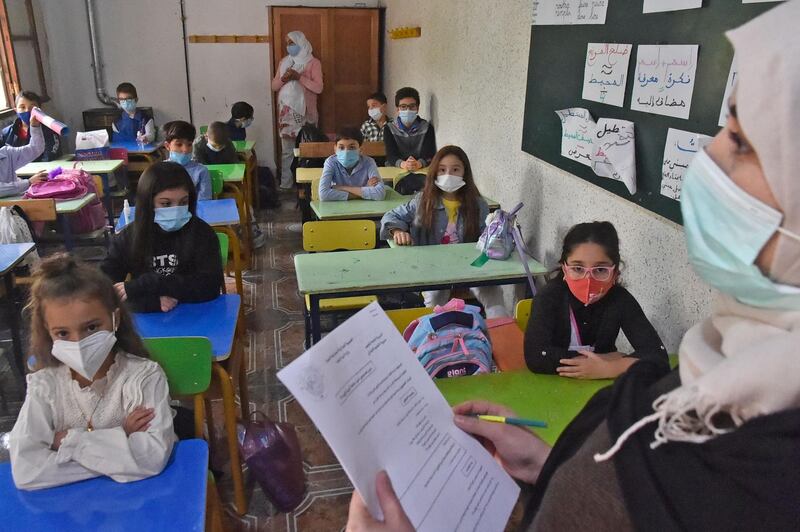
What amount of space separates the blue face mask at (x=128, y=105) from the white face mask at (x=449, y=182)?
4897mm

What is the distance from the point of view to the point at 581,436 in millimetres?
713

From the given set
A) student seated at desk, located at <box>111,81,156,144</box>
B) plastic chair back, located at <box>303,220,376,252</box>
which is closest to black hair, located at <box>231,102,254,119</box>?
student seated at desk, located at <box>111,81,156,144</box>

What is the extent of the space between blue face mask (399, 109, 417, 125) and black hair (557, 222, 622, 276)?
3.39m

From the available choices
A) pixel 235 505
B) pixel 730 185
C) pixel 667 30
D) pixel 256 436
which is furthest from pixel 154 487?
pixel 667 30

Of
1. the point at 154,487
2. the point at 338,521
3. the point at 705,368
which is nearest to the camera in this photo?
the point at 705,368

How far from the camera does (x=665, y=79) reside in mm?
2125

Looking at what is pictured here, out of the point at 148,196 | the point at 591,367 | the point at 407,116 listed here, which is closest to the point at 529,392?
the point at 591,367

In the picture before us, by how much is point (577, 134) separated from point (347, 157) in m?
2.00

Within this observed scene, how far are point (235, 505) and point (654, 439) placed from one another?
206cm

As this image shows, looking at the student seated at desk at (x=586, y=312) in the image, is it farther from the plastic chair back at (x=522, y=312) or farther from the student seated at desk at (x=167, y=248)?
the student seated at desk at (x=167, y=248)

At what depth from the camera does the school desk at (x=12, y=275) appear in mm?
2871

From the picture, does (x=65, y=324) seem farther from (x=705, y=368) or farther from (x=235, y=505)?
(x=705, y=368)

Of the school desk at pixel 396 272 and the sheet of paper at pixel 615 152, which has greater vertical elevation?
the sheet of paper at pixel 615 152

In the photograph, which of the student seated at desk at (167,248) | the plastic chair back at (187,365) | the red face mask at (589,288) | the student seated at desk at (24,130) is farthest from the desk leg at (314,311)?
the student seated at desk at (24,130)
